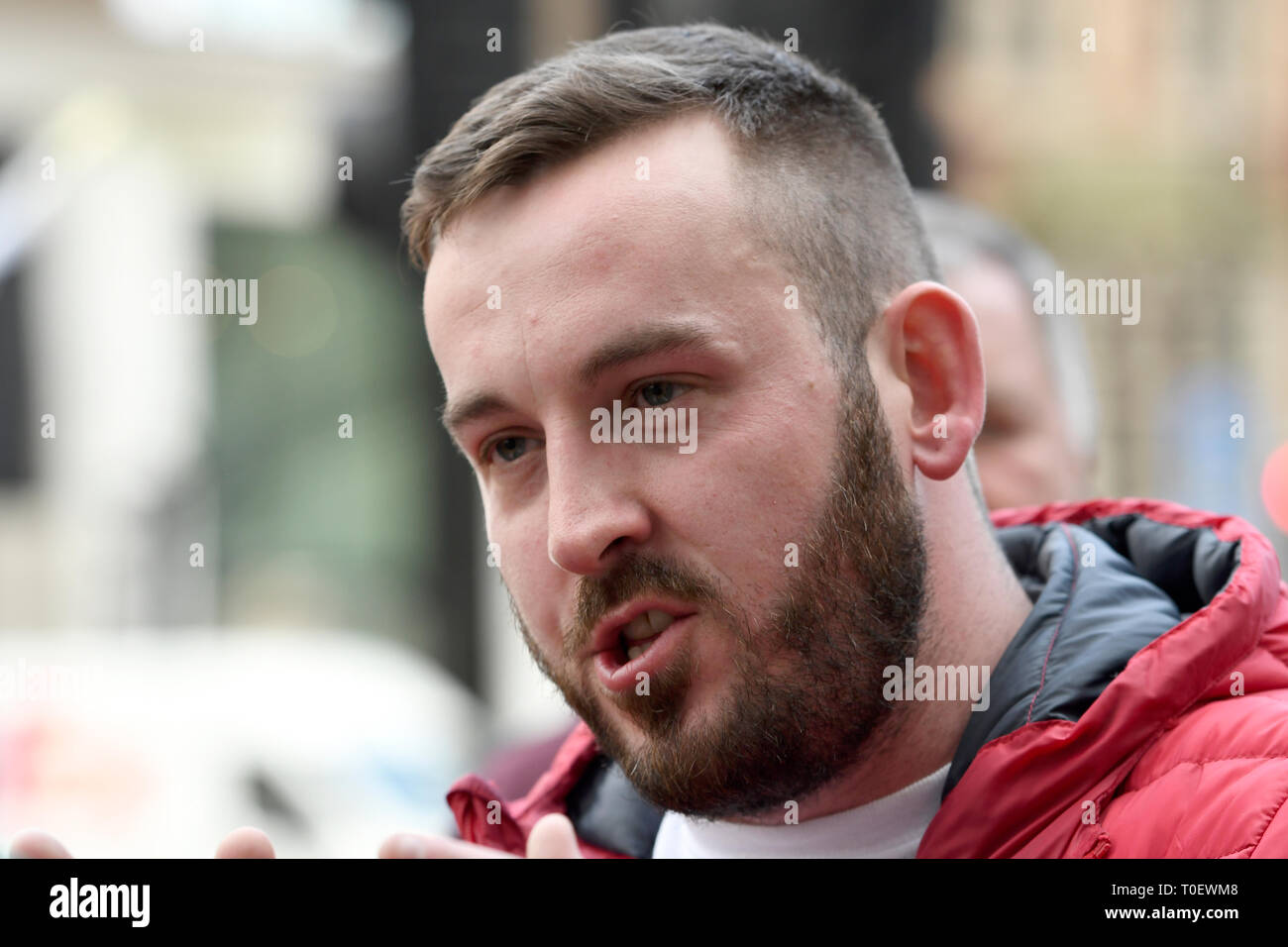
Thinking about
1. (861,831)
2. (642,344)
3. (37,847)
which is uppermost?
(642,344)

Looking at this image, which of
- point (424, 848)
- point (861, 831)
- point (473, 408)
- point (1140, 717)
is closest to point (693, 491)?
point (473, 408)

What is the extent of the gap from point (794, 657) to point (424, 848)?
0.86 metres

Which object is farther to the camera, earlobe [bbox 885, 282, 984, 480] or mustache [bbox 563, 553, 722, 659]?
earlobe [bbox 885, 282, 984, 480]

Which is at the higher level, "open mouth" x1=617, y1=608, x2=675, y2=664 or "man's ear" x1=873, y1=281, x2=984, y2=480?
"man's ear" x1=873, y1=281, x2=984, y2=480

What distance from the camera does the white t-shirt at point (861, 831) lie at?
2291mm

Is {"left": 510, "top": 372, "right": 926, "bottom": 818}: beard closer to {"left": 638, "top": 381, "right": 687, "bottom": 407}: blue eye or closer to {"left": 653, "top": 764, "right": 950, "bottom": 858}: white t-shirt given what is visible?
{"left": 653, "top": 764, "right": 950, "bottom": 858}: white t-shirt

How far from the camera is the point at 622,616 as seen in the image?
2.24 metres

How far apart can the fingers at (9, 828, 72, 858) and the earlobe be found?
4.72 feet

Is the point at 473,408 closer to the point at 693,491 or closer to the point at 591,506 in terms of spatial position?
the point at 591,506

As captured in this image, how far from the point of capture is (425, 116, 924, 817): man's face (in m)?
2.21

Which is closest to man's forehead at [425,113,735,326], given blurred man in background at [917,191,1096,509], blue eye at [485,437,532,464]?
blue eye at [485,437,532,464]

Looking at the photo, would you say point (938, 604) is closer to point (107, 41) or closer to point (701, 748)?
point (701, 748)

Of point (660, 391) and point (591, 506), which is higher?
point (660, 391)
